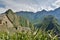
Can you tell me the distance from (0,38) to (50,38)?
4.92ft

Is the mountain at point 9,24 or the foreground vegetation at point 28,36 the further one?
the mountain at point 9,24

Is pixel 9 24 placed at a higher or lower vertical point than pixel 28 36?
lower

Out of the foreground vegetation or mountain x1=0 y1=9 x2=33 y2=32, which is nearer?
the foreground vegetation

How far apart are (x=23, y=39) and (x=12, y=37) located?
30 centimetres

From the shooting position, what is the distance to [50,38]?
6.55 metres

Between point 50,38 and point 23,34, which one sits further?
point 50,38

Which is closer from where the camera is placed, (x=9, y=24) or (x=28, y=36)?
(x=28, y=36)

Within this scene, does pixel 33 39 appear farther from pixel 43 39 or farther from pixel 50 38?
pixel 50 38

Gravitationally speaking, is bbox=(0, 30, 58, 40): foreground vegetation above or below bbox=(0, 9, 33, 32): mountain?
above

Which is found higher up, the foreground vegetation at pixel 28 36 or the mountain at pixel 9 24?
the foreground vegetation at pixel 28 36

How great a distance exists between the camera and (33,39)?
6098 mm

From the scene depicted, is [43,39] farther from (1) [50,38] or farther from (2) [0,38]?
(2) [0,38]

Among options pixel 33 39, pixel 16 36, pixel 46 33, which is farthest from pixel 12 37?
pixel 46 33

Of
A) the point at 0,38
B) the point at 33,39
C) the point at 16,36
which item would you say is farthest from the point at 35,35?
the point at 0,38
